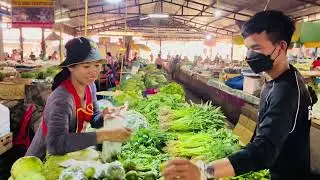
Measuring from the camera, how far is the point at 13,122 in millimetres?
5691

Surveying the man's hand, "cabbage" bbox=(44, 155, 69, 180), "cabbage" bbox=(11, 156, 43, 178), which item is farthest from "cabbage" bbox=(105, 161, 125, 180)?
the man's hand

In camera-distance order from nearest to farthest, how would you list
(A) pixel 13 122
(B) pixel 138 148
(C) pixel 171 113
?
1. (B) pixel 138 148
2. (C) pixel 171 113
3. (A) pixel 13 122

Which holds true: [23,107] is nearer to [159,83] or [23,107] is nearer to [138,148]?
[138,148]

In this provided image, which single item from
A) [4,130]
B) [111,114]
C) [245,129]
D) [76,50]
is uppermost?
[76,50]

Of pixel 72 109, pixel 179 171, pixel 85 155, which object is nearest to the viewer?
pixel 179 171

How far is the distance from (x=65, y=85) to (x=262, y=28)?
5.21 ft

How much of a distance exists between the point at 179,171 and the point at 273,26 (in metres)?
1.07

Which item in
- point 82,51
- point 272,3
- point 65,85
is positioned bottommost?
point 65,85

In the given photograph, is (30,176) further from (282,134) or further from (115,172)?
(282,134)

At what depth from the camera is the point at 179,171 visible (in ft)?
5.30

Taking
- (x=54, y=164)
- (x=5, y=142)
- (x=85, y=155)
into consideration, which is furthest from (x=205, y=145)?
(x=5, y=142)

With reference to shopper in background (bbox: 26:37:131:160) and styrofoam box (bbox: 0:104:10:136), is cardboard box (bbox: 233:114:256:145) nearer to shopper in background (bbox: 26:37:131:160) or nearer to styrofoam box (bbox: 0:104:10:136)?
shopper in background (bbox: 26:37:131:160)

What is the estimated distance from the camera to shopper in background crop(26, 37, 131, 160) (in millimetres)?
2502

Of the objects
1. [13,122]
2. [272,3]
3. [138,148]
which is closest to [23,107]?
[13,122]
